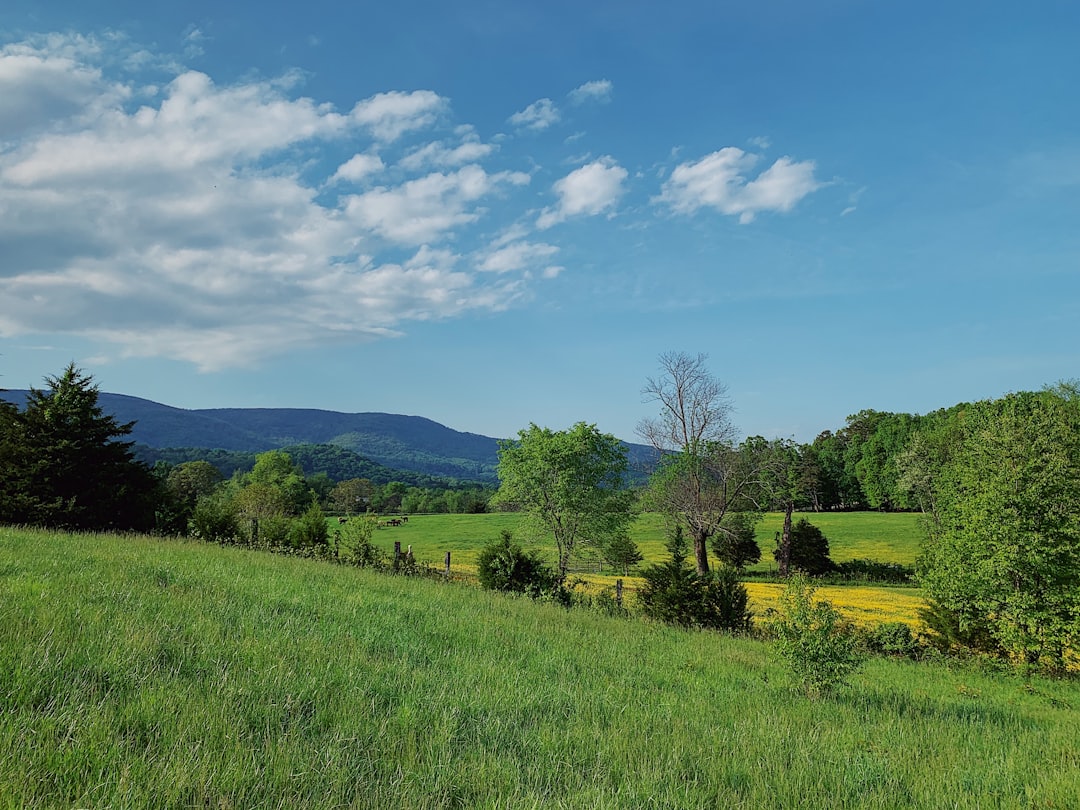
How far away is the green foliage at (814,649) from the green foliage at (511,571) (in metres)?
12.8

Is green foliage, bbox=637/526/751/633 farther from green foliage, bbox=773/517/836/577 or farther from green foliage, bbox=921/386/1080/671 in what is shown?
green foliage, bbox=773/517/836/577

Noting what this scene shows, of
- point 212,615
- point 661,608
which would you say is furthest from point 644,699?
point 661,608

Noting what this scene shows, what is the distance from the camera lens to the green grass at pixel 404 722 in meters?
3.95

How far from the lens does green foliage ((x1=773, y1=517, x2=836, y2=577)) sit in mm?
49906

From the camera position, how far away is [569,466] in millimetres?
37531

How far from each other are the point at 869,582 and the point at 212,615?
52.1 metres

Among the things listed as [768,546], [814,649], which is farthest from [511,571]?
[768,546]

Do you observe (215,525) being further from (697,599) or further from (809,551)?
(809,551)

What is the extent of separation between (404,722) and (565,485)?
31.6 m

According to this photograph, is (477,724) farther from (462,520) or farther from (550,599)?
(462,520)

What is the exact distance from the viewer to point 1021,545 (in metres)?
17.2

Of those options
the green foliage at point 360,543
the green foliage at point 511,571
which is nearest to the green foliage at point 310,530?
the green foliage at point 360,543

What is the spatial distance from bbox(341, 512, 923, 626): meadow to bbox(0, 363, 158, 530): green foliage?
44.5ft

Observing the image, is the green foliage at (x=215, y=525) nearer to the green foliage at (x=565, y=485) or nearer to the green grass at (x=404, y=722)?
the green foliage at (x=565, y=485)
